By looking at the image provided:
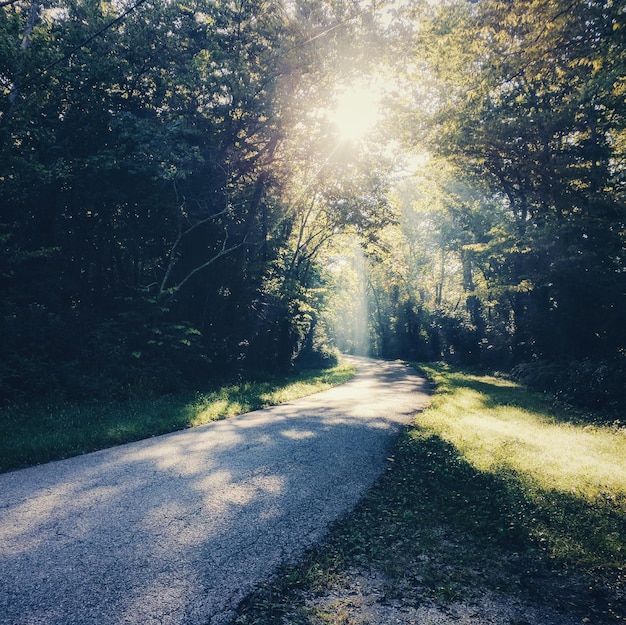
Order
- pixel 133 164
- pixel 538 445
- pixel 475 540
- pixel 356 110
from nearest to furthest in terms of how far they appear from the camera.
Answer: pixel 475 540 < pixel 538 445 < pixel 133 164 < pixel 356 110

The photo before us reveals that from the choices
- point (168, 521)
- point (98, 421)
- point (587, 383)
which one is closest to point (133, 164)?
point (98, 421)

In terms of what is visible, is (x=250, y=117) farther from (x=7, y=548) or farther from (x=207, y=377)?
(x=7, y=548)

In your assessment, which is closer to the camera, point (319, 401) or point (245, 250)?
point (319, 401)

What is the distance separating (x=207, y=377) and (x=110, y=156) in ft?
25.7

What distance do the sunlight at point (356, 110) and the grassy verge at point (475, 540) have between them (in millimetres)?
12975

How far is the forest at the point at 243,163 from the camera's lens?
33.0 feet

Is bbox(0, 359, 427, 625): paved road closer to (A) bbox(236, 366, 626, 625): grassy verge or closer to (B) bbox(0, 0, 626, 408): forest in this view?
(A) bbox(236, 366, 626, 625): grassy verge

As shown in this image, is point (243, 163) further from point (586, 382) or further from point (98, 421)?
point (586, 382)

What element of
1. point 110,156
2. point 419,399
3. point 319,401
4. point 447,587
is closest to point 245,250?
point 110,156

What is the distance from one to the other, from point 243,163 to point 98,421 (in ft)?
36.7

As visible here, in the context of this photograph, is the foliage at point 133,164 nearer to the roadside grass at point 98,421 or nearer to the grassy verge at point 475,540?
the roadside grass at point 98,421

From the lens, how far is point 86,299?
42.3 feet

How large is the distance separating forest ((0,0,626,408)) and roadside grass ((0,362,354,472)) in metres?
1.11

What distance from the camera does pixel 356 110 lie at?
50.5 ft
